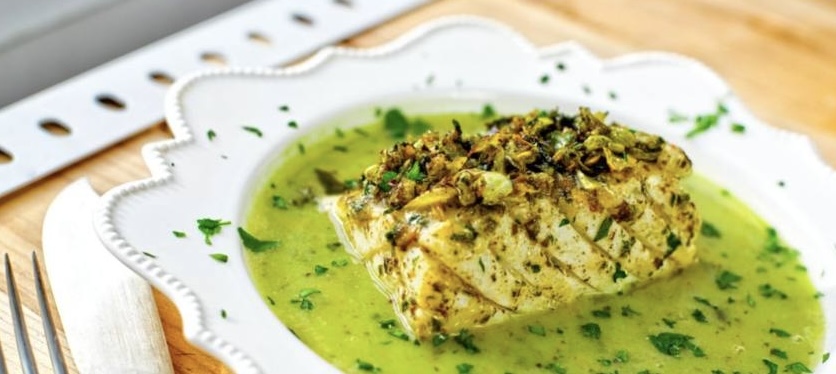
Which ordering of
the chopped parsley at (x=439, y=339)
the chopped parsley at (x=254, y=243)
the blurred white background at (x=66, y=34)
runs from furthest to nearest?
the blurred white background at (x=66, y=34), the chopped parsley at (x=254, y=243), the chopped parsley at (x=439, y=339)

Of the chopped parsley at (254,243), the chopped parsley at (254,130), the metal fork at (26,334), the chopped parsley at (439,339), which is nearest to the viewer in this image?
the metal fork at (26,334)

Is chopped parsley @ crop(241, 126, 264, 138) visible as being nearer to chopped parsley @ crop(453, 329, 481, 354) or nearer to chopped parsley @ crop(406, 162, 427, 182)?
chopped parsley @ crop(406, 162, 427, 182)

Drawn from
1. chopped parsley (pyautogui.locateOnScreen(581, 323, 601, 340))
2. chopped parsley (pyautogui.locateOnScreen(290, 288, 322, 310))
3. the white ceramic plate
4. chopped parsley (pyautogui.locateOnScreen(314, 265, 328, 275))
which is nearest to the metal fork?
the white ceramic plate

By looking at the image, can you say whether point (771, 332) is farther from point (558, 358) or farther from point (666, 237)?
point (558, 358)

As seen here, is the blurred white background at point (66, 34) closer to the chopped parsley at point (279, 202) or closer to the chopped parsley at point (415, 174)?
the chopped parsley at point (279, 202)

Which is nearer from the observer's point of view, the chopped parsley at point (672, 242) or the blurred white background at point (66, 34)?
the chopped parsley at point (672, 242)

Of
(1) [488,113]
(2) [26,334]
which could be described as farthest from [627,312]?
(2) [26,334]

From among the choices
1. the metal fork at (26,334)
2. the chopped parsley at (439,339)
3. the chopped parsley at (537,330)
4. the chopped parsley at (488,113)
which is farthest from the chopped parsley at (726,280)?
the metal fork at (26,334)
